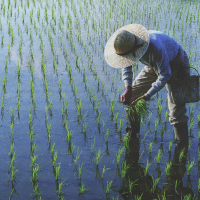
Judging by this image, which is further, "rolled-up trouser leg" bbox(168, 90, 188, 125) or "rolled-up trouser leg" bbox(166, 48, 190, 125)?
"rolled-up trouser leg" bbox(168, 90, 188, 125)

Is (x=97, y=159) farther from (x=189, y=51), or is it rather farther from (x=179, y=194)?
(x=189, y=51)

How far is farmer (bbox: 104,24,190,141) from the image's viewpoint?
228 centimetres

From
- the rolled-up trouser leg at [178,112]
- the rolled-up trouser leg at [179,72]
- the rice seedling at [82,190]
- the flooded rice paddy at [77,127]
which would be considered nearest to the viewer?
the rice seedling at [82,190]

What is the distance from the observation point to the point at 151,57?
235cm

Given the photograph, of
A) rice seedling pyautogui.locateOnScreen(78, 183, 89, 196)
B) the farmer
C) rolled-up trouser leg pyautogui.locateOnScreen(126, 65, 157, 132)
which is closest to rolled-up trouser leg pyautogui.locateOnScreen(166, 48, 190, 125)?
the farmer

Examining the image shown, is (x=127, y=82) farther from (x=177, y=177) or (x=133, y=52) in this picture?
(x=177, y=177)

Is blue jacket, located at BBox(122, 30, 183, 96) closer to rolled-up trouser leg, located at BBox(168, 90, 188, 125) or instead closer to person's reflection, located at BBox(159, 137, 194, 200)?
rolled-up trouser leg, located at BBox(168, 90, 188, 125)

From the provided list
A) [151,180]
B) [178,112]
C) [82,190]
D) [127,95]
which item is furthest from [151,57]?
[82,190]

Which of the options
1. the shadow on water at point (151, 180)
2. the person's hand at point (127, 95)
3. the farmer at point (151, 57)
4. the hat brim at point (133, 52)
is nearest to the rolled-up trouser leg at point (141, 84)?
the farmer at point (151, 57)

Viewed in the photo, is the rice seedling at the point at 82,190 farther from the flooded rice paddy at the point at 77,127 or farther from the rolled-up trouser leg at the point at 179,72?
the rolled-up trouser leg at the point at 179,72

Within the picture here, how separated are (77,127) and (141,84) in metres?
0.89

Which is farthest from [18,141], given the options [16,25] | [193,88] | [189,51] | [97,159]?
[16,25]

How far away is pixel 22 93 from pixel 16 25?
262 cm

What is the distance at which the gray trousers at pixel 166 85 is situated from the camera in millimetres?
2569
